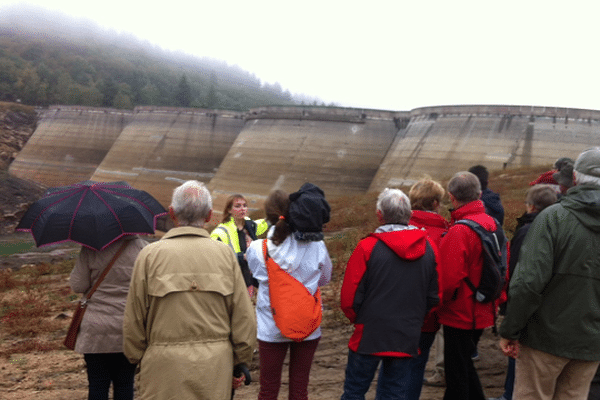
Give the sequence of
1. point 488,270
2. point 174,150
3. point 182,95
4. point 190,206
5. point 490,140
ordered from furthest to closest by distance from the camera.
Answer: point 182,95, point 174,150, point 490,140, point 488,270, point 190,206

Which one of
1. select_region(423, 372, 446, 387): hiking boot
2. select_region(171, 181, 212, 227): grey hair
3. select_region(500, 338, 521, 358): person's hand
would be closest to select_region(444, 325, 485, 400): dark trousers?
select_region(500, 338, 521, 358): person's hand

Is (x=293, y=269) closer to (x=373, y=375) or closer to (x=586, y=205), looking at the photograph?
(x=373, y=375)

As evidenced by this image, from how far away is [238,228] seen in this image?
4734mm

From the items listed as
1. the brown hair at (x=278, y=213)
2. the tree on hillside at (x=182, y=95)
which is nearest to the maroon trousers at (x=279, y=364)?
the brown hair at (x=278, y=213)

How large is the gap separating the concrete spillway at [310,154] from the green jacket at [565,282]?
71.2 feet

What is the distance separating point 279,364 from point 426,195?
1780 mm

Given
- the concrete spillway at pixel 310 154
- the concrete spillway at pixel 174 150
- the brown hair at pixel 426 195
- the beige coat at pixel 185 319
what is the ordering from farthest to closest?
the concrete spillway at pixel 174 150 < the concrete spillway at pixel 310 154 < the brown hair at pixel 426 195 < the beige coat at pixel 185 319

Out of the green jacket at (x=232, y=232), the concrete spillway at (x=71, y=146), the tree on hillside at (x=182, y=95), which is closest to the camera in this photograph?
the green jacket at (x=232, y=232)

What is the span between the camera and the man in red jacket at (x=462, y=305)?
3.51 metres

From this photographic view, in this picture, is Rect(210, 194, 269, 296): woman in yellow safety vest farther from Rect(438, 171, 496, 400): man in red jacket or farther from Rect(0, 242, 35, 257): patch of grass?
Rect(0, 242, 35, 257): patch of grass

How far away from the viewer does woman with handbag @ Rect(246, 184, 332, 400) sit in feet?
10.6

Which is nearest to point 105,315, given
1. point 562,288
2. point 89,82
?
point 562,288

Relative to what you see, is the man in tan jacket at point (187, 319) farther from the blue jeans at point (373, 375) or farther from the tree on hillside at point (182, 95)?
the tree on hillside at point (182, 95)

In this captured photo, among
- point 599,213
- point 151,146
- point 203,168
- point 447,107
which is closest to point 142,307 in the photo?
point 599,213
